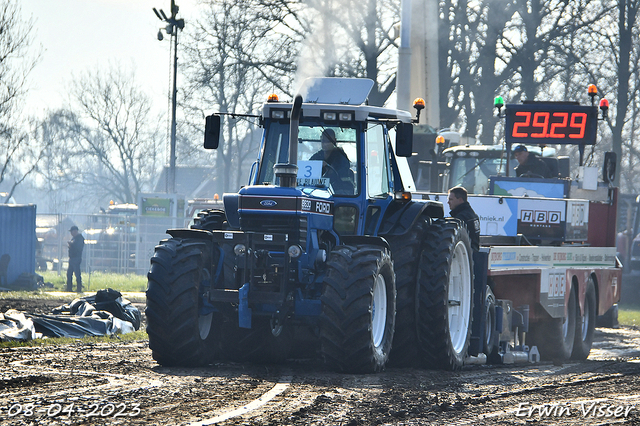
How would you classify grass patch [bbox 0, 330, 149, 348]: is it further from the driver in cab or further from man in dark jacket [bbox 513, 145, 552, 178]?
→ man in dark jacket [bbox 513, 145, 552, 178]

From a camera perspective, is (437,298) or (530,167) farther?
(530,167)

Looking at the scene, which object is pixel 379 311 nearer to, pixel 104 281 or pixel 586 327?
pixel 586 327

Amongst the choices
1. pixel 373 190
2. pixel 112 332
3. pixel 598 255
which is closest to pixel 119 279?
pixel 112 332

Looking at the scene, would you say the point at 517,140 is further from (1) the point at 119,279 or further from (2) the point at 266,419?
(1) the point at 119,279

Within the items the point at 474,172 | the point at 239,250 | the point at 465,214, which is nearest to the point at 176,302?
the point at 239,250

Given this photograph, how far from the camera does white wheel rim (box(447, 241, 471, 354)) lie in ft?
34.5

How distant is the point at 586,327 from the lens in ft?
48.4

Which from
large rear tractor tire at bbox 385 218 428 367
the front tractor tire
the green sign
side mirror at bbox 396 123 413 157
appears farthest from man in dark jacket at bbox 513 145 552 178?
the green sign

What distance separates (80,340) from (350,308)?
5061 mm

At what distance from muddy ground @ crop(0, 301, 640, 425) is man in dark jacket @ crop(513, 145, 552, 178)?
605 cm

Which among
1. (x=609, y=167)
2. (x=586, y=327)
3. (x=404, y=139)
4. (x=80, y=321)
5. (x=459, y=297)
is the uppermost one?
(x=609, y=167)

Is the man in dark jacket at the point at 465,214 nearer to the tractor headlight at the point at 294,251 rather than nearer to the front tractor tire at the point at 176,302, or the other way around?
the tractor headlight at the point at 294,251

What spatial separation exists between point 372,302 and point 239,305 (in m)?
1.21

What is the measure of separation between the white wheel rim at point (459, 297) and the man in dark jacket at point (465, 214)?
0.56 meters
